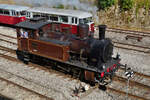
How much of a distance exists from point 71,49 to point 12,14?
574 inches

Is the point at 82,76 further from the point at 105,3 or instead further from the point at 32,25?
the point at 105,3

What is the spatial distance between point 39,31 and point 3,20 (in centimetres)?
1368

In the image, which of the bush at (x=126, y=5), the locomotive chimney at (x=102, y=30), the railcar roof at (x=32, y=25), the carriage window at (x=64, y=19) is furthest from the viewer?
the bush at (x=126, y=5)

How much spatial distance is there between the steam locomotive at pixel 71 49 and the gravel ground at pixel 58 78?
0.64m

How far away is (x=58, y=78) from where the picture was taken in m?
11.0

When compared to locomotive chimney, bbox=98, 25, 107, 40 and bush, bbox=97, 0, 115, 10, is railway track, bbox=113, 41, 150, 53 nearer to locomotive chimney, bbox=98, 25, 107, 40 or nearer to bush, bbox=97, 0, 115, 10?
locomotive chimney, bbox=98, 25, 107, 40

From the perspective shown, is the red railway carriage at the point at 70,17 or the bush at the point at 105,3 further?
the bush at the point at 105,3

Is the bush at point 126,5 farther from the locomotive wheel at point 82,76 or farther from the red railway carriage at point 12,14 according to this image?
the locomotive wheel at point 82,76

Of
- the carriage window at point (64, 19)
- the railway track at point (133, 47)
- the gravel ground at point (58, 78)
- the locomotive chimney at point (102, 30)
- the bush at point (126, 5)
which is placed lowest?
the gravel ground at point (58, 78)

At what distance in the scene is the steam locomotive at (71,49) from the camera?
959 cm

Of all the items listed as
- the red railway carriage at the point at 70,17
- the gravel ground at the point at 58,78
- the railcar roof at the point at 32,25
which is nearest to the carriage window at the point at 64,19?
the red railway carriage at the point at 70,17

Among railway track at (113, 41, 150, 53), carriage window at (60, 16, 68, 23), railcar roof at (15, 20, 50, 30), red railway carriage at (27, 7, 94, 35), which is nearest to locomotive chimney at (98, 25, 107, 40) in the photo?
railcar roof at (15, 20, 50, 30)

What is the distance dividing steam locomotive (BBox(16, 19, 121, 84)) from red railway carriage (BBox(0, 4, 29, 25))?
10.8m

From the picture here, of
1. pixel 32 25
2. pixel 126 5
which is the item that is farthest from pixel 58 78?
pixel 126 5
